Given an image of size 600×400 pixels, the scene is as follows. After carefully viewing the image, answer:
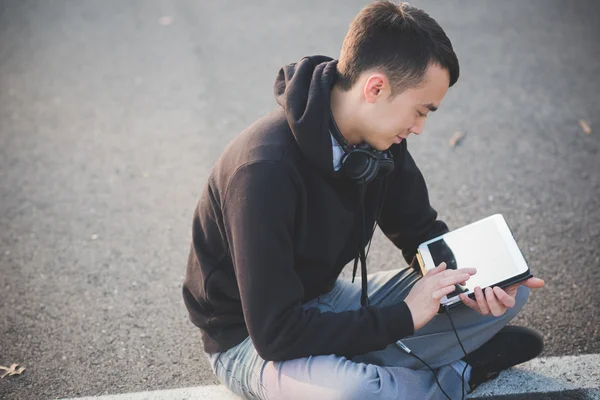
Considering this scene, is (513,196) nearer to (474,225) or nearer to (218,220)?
(474,225)

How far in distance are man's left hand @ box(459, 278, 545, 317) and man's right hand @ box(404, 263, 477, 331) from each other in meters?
0.09

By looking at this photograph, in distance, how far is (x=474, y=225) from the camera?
2.85m

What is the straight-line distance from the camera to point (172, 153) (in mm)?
4578

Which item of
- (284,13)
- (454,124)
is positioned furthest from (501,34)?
(284,13)

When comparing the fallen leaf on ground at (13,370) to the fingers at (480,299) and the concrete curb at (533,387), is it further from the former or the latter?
the fingers at (480,299)

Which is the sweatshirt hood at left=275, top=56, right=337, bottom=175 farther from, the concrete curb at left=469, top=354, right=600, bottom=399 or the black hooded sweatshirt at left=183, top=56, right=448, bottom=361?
the concrete curb at left=469, top=354, right=600, bottom=399

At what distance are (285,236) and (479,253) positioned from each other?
99 centimetres

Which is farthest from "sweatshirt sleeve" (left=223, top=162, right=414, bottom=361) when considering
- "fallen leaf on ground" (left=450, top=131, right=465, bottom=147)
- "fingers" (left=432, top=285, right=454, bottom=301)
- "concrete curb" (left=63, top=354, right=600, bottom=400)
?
"fallen leaf on ground" (left=450, top=131, right=465, bottom=147)

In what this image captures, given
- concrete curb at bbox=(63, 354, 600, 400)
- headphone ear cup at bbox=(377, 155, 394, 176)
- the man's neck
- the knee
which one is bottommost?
concrete curb at bbox=(63, 354, 600, 400)

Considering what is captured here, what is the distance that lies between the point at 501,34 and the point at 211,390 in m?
4.71

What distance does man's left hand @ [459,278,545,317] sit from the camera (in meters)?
2.48

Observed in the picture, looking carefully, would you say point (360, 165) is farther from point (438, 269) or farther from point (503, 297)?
point (503, 297)

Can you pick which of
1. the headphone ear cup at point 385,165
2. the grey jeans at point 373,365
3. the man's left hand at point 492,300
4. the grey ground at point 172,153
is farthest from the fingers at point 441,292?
the grey ground at point 172,153

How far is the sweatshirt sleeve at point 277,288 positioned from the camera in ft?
7.07
